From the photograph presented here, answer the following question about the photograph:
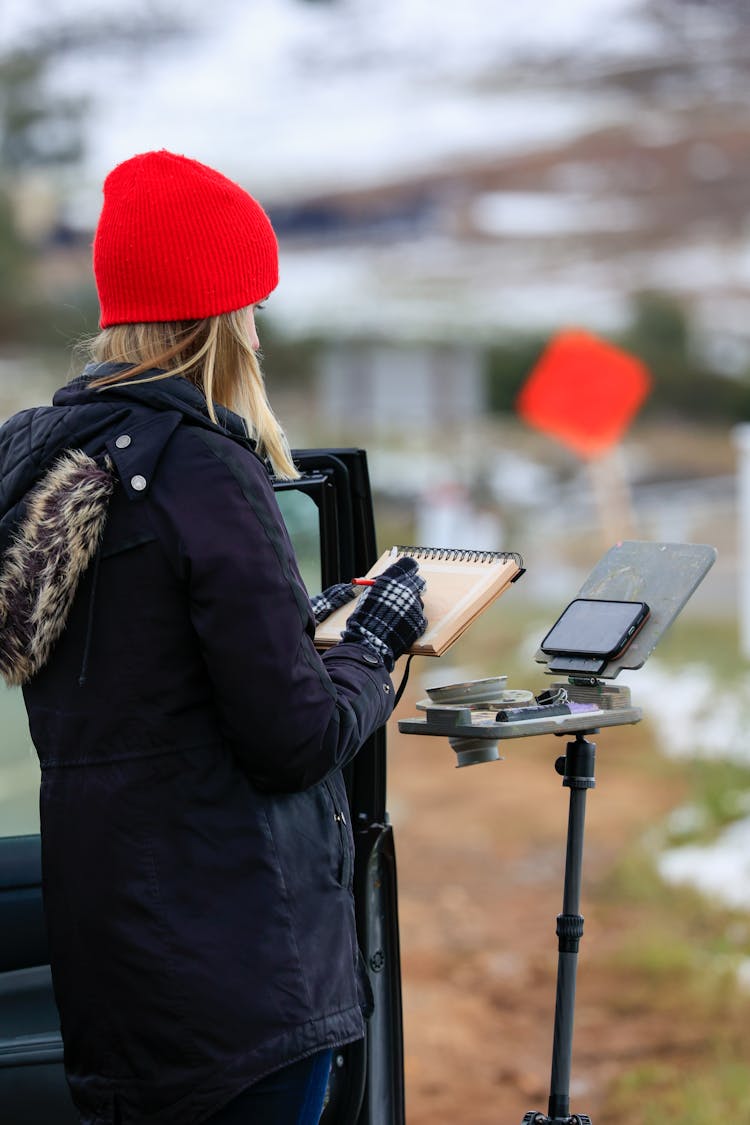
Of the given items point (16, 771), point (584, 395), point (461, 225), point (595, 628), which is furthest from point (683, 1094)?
point (461, 225)

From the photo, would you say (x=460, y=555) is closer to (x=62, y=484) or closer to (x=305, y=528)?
(x=305, y=528)

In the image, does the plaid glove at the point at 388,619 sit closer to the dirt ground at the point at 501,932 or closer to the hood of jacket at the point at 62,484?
the hood of jacket at the point at 62,484

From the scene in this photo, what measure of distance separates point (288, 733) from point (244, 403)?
33 centimetres

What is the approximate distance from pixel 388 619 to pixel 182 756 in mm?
299

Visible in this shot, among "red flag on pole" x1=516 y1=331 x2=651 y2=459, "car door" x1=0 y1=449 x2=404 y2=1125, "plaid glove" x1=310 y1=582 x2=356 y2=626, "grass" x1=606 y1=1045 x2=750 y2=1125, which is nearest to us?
"plaid glove" x1=310 y1=582 x2=356 y2=626

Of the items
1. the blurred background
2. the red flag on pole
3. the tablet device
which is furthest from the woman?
the red flag on pole

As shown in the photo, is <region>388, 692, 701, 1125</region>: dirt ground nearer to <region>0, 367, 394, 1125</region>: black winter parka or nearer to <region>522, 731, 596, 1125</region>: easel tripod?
<region>522, 731, 596, 1125</region>: easel tripod

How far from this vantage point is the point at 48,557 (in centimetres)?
132

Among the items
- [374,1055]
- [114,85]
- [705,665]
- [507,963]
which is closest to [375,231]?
[114,85]

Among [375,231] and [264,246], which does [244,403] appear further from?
[375,231]

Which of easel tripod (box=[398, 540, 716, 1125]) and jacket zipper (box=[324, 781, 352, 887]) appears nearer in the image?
jacket zipper (box=[324, 781, 352, 887])

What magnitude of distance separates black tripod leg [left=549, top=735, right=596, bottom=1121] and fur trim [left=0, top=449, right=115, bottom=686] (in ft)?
2.56

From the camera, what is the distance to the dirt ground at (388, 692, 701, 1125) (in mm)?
3863

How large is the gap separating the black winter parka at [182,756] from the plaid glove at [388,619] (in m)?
0.15
